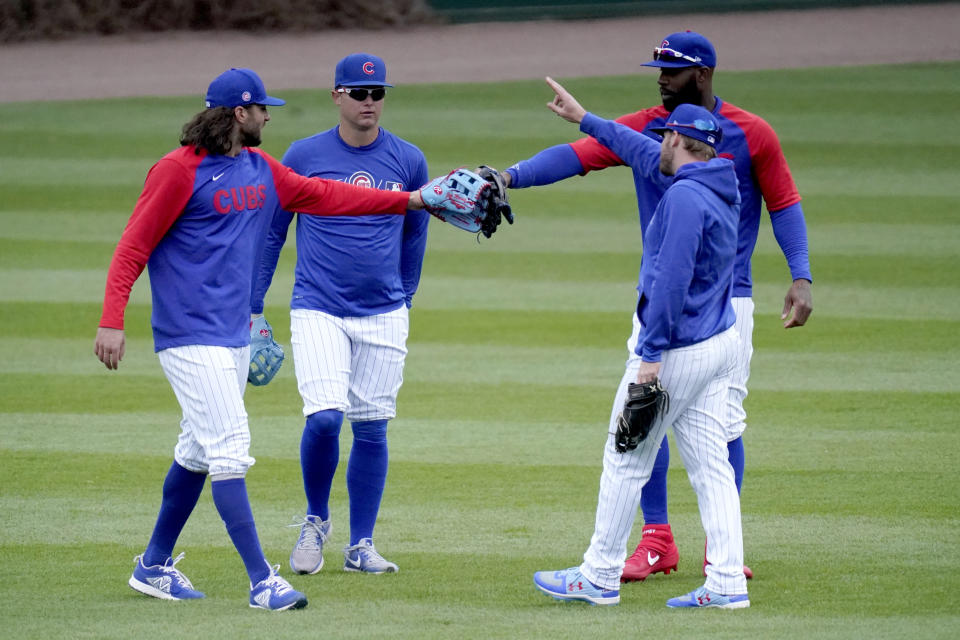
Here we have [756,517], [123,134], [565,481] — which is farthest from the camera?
[123,134]

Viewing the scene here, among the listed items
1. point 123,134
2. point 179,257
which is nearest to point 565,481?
point 179,257

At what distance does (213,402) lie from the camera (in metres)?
4.96

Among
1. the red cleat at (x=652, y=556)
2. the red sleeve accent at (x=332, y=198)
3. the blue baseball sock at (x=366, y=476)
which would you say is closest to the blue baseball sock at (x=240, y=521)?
the blue baseball sock at (x=366, y=476)

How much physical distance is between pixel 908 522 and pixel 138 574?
10.8 ft

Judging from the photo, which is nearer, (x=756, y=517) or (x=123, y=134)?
(x=756, y=517)

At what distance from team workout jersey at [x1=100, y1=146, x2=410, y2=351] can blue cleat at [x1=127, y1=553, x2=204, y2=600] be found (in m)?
0.87

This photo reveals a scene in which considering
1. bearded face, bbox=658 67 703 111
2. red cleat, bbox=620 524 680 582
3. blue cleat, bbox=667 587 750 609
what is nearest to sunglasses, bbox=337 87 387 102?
bearded face, bbox=658 67 703 111

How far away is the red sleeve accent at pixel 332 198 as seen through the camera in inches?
213

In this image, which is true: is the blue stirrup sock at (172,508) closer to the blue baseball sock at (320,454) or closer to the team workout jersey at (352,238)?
the blue baseball sock at (320,454)

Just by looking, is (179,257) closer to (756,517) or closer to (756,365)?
(756,517)

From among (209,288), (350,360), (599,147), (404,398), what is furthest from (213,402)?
(404,398)

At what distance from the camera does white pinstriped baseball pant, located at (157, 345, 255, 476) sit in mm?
4965

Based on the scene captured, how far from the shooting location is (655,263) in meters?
4.79

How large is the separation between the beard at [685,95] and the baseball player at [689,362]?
593 millimetres
